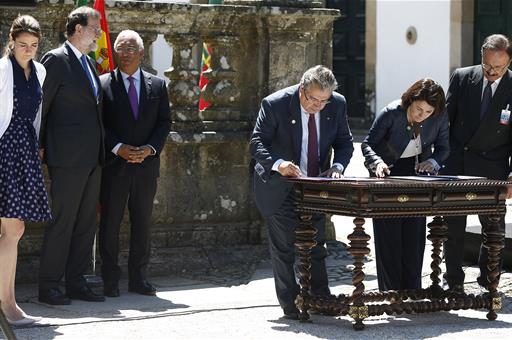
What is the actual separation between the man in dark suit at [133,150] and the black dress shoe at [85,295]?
22cm

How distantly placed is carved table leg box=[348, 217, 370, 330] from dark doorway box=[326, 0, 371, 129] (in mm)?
17190

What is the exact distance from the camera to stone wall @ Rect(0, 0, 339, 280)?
10328 mm

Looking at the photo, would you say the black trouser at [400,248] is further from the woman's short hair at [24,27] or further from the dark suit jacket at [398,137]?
the woman's short hair at [24,27]

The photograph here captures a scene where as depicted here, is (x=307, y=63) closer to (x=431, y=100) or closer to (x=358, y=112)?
(x=431, y=100)

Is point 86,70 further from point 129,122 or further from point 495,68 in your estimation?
point 495,68

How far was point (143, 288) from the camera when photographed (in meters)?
9.38

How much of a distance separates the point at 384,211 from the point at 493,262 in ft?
3.15

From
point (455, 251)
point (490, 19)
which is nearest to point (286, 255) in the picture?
point (455, 251)

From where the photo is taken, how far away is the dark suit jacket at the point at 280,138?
8.47 meters

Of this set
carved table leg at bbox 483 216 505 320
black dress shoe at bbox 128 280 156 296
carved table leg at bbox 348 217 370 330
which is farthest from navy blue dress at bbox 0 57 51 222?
carved table leg at bbox 483 216 505 320

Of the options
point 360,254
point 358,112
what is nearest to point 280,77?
point 360,254

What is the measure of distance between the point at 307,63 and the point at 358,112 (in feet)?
48.1

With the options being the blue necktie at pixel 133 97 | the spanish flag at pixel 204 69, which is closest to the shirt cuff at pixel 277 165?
the blue necktie at pixel 133 97

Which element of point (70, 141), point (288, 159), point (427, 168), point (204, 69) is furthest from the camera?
point (204, 69)
